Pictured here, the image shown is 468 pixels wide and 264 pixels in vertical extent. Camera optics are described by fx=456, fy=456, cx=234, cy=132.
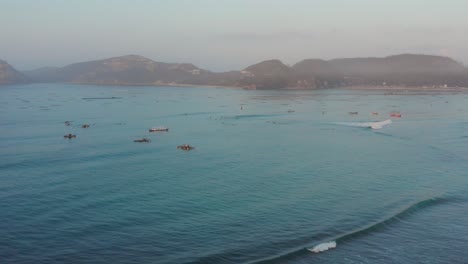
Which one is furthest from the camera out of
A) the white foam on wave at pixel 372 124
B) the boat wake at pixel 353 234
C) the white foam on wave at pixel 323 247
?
the white foam on wave at pixel 372 124

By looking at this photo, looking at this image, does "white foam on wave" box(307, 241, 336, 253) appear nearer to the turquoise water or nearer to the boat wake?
the boat wake

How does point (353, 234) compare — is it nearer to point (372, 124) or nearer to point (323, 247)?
point (323, 247)

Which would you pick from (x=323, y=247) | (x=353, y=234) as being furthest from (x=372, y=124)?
(x=323, y=247)

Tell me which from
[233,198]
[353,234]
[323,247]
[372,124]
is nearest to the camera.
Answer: [323,247]

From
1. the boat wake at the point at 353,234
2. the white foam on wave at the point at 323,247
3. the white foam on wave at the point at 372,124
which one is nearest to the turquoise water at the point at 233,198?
the boat wake at the point at 353,234

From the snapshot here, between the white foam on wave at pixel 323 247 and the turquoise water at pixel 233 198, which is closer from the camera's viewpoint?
the white foam on wave at pixel 323 247

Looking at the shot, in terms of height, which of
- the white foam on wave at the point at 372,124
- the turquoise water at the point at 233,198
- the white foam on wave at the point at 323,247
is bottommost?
the white foam on wave at the point at 323,247

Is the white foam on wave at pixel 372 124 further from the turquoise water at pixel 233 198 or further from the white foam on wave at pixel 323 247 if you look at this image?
the white foam on wave at pixel 323 247

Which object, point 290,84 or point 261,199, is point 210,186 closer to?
point 261,199
